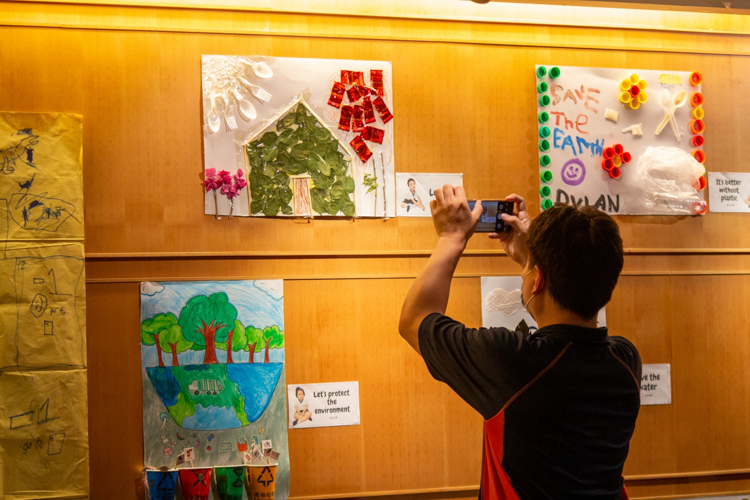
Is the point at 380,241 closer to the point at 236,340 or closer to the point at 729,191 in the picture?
the point at 236,340

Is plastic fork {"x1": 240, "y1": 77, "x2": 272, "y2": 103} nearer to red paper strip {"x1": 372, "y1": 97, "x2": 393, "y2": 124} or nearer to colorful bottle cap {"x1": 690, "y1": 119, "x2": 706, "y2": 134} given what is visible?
red paper strip {"x1": 372, "y1": 97, "x2": 393, "y2": 124}

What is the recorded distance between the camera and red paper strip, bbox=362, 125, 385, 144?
2027 mm

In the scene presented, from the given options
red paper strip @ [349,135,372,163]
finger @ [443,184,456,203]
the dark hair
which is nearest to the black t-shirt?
the dark hair

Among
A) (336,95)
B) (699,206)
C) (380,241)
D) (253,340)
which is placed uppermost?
(336,95)

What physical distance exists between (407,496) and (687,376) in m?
1.20

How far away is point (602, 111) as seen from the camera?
2.21 meters

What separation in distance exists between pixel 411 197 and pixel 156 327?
39.4 inches

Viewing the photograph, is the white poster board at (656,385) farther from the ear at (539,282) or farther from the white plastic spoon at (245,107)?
the white plastic spoon at (245,107)

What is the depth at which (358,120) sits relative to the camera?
2.03 meters

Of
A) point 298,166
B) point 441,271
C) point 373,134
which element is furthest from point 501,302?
point 441,271

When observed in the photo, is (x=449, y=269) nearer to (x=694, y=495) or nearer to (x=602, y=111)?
(x=602, y=111)

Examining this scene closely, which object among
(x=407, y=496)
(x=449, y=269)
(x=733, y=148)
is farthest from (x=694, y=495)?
(x=449, y=269)

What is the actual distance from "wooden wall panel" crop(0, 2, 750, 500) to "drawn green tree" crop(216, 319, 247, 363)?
164 millimetres

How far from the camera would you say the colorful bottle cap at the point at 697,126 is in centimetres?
225
